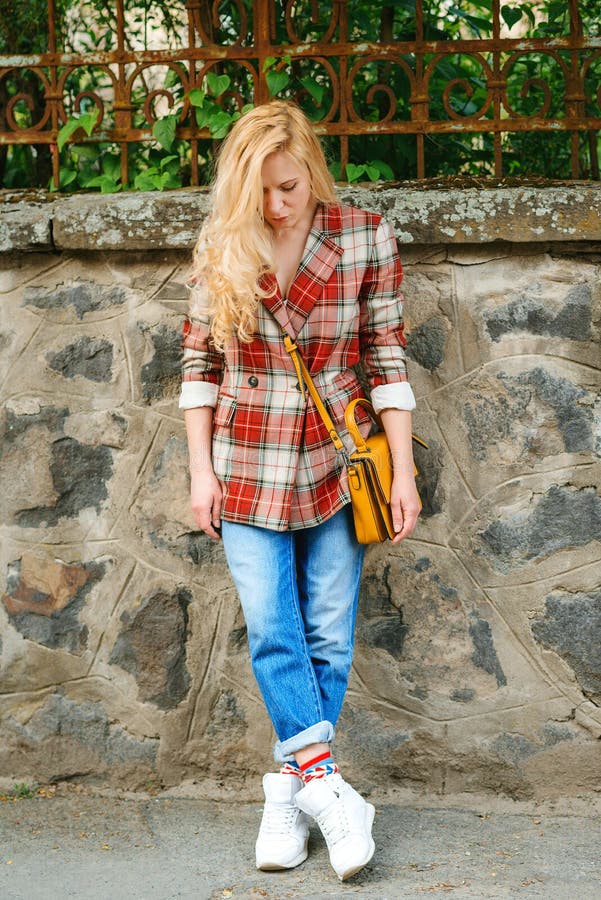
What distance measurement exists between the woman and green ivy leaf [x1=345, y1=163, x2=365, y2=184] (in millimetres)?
319

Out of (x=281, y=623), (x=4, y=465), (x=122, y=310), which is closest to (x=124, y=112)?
(x=122, y=310)

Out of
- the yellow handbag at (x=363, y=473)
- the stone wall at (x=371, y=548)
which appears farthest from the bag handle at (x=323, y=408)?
the stone wall at (x=371, y=548)

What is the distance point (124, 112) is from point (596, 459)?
1.50 m

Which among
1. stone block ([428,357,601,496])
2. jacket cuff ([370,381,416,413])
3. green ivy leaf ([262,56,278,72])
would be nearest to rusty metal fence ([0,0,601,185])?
green ivy leaf ([262,56,278,72])

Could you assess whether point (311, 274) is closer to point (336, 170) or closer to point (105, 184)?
point (336, 170)

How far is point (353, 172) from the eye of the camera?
2600 mm

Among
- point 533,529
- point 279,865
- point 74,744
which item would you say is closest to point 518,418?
point 533,529

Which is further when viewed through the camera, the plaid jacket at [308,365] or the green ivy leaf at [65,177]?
the green ivy leaf at [65,177]

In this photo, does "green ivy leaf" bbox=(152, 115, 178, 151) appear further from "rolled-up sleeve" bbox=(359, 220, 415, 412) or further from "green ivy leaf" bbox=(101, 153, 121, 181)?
"rolled-up sleeve" bbox=(359, 220, 415, 412)

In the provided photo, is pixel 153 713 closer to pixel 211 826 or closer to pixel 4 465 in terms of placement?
pixel 211 826

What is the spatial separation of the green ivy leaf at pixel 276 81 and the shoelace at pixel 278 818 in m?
1.72

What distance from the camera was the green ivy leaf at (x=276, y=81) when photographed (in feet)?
8.36

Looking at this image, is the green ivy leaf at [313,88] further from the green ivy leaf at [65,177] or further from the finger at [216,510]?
the finger at [216,510]

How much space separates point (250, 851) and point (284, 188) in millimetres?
1522
